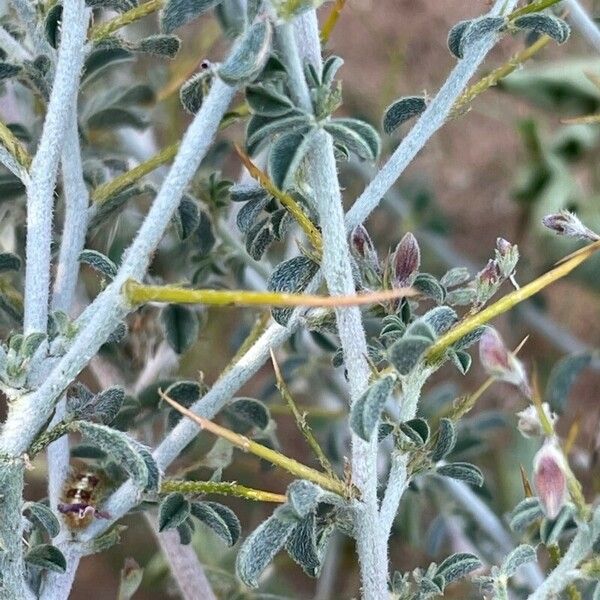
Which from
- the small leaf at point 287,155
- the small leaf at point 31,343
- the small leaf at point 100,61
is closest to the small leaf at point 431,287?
the small leaf at point 287,155

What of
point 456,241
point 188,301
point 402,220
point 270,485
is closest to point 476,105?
point 456,241

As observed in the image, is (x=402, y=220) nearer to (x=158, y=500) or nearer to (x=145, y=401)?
(x=145, y=401)

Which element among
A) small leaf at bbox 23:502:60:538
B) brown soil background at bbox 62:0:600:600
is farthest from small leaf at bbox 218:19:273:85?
brown soil background at bbox 62:0:600:600

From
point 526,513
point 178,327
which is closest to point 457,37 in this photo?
point 526,513

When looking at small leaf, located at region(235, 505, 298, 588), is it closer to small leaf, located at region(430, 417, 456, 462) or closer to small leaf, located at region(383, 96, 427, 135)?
small leaf, located at region(430, 417, 456, 462)

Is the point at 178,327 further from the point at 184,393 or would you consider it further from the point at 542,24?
the point at 542,24
